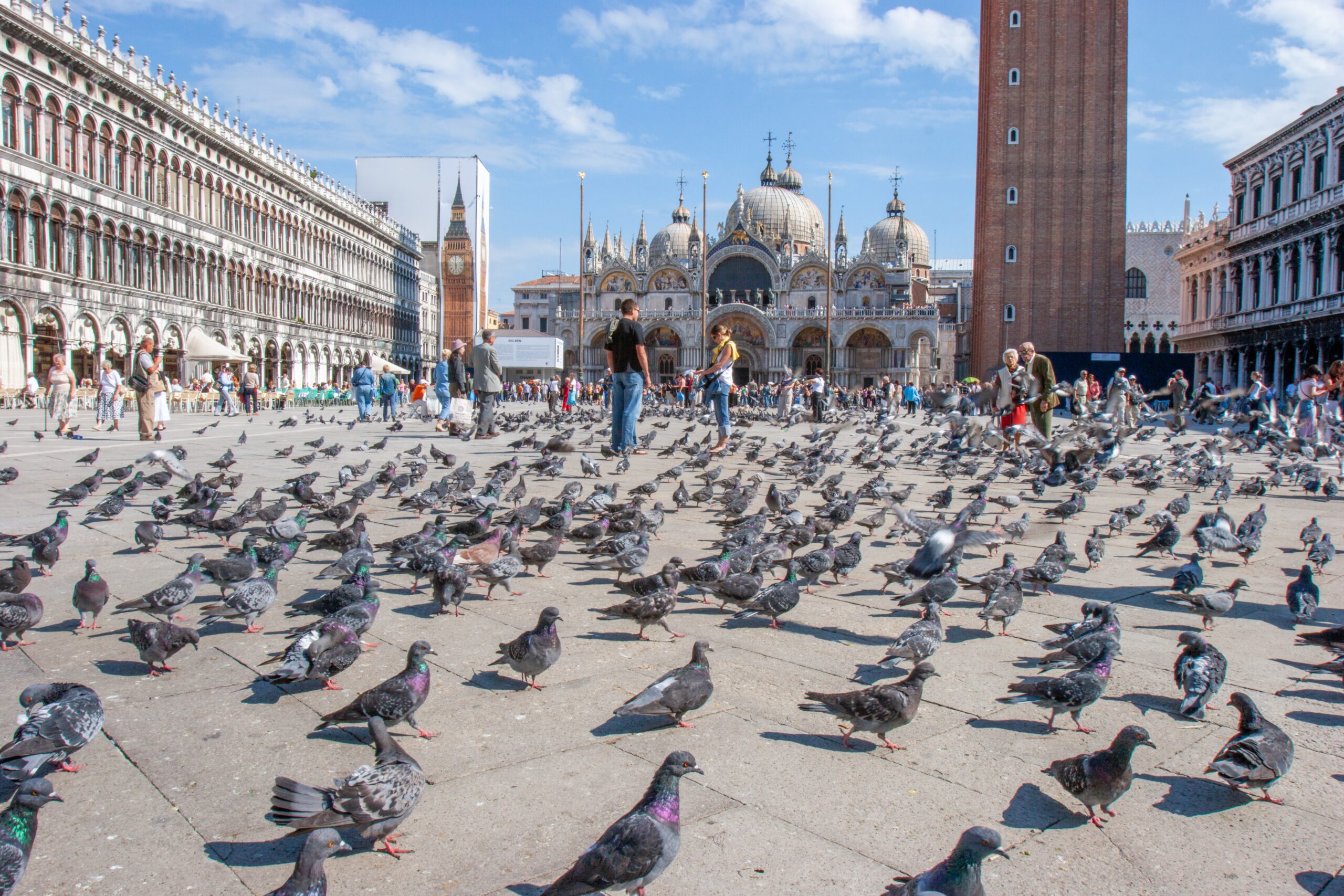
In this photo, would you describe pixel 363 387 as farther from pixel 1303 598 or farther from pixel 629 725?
pixel 1303 598

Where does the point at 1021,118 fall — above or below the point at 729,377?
above

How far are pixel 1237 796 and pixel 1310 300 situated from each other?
134 ft

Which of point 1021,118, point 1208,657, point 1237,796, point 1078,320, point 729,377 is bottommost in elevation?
point 1237,796

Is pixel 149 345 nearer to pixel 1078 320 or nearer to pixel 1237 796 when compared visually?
pixel 1237 796

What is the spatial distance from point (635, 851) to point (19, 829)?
56.5 inches

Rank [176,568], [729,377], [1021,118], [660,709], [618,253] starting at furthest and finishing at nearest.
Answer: [618,253] < [1021,118] < [729,377] < [176,568] < [660,709]

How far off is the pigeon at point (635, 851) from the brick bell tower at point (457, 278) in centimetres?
7660

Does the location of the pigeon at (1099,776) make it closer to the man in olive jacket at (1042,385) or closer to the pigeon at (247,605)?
the pigeon at (247,605)

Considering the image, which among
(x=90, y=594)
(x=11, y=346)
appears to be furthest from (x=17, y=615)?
(x=11, y=346)

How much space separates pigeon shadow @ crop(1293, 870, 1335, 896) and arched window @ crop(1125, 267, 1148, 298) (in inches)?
2841

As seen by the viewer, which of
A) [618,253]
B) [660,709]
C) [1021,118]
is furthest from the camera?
[618,253]

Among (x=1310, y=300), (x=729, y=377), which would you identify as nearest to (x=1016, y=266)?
(x=1310, y=300)

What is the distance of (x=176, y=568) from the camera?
214 inches

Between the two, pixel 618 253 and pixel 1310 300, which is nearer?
pixel 1310 300
